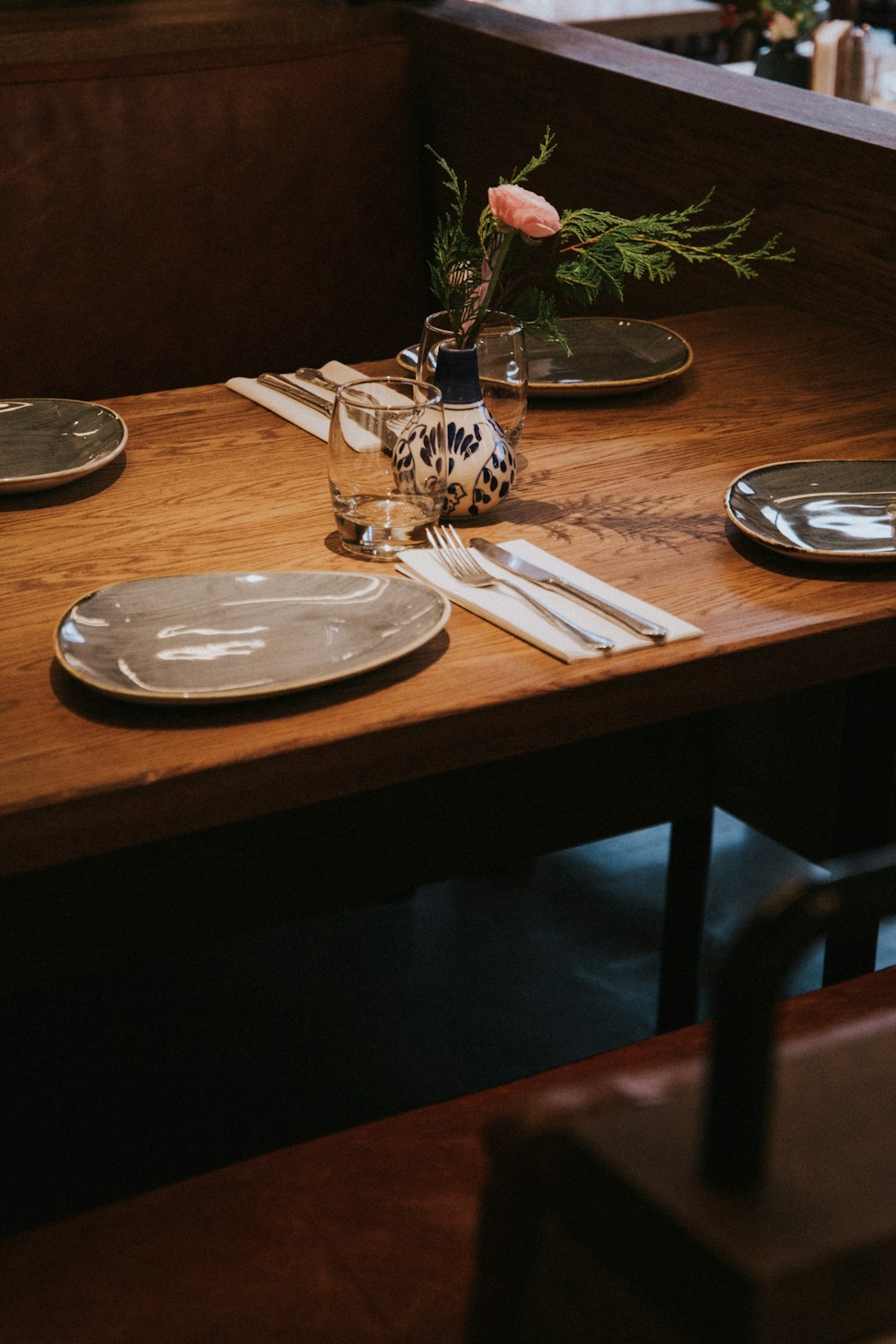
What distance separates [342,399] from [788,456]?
454 mm

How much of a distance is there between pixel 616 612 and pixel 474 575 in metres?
0.13

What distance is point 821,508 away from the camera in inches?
48.6

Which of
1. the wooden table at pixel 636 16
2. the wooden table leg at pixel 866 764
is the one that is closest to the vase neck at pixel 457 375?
the wooden table leg at pixel 866 764

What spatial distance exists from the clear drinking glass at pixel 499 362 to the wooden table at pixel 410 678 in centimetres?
7

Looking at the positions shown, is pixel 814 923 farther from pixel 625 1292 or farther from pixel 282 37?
pixel 282 37

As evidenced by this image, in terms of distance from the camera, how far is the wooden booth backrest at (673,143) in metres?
1.86

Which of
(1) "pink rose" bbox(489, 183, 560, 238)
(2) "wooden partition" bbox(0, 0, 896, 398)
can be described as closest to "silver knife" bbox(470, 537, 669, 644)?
(1) "pink rose" bbox(489, 183, 560, 238)

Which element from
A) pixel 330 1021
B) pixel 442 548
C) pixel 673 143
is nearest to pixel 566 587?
pixel 442 548

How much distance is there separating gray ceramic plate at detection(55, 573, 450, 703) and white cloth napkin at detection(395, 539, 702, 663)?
4 cm

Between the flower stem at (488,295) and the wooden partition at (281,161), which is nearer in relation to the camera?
the flower stem at (488,295)

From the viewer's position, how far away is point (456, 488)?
1253mm

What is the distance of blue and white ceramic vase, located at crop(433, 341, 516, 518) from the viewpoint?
49.3 inches

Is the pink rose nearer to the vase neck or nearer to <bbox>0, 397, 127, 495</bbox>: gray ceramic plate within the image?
the vase neck

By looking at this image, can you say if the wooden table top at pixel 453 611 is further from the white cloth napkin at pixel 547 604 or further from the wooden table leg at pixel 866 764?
the wooden table leg at pixel 866 764
